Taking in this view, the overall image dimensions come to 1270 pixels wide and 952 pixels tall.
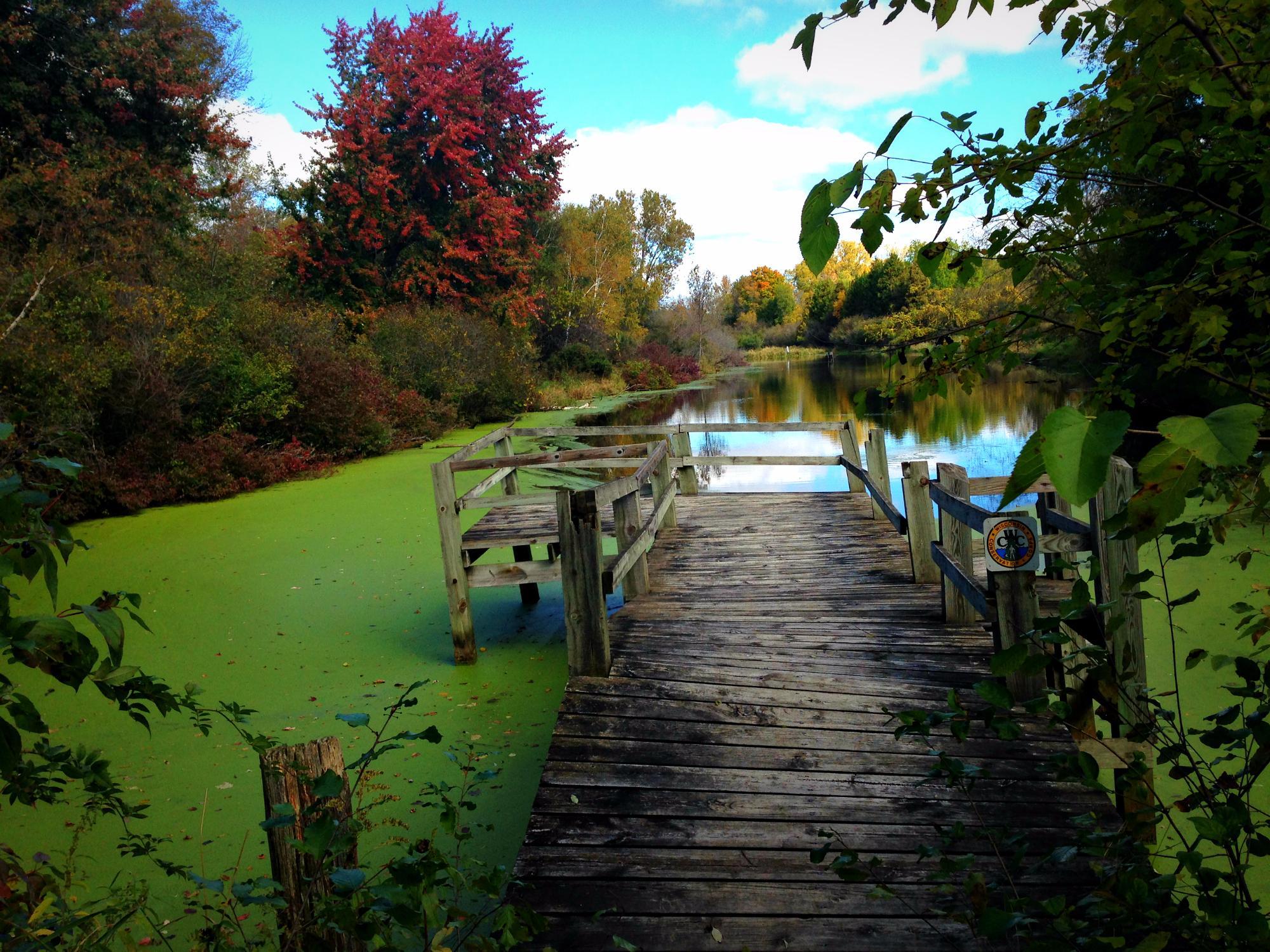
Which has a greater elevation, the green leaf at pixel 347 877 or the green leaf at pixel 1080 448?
the green leaf at pixel 1080 448

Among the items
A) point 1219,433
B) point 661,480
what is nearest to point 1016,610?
point 1219,433

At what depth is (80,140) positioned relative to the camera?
13.3 m

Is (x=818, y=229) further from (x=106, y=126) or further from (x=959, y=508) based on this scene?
(x=106, y=126)

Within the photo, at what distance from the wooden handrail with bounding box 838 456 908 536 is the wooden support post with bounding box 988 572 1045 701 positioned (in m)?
1.85

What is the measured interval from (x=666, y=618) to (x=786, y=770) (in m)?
1.61

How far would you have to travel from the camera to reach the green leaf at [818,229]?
110cm

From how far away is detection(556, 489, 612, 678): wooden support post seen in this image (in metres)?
3.63

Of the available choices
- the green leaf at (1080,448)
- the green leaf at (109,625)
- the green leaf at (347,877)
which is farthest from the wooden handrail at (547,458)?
the green leaf at (1080,448)

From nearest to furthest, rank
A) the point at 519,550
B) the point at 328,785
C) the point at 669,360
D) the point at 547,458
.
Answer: the point at 328,785 < the point at 547,458 < the point at 519,550 < the point at 669,360

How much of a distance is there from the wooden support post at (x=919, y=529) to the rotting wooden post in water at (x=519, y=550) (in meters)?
2.92

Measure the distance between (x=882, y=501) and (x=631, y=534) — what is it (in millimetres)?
2082

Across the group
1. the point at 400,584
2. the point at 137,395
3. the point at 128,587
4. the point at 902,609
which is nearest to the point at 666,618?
the point at 902,609

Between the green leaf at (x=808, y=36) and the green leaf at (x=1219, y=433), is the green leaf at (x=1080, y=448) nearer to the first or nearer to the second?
the green leaf at (x=1219, y=433)

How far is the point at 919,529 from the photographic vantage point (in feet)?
15.7
